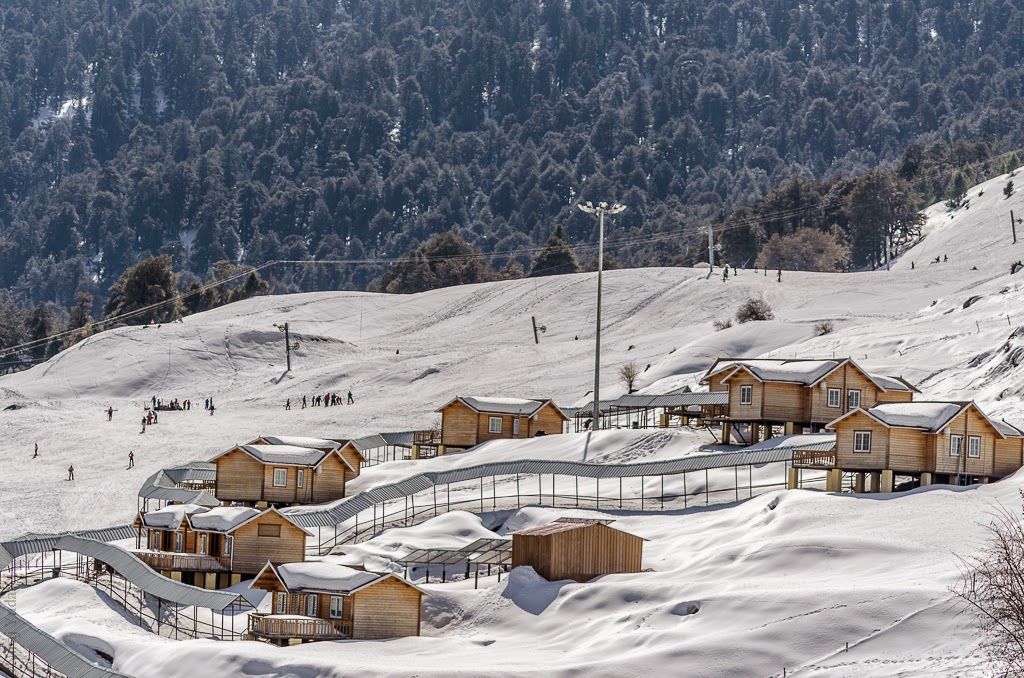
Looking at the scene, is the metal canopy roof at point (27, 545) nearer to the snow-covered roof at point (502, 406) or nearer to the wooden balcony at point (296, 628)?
the wooden balcony at point (296, 628)

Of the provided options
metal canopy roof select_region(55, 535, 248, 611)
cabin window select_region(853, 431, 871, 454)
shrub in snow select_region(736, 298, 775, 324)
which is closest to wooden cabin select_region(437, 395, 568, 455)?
cabin window select_region(853, 431, 871, 454)

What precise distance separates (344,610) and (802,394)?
1102 inches

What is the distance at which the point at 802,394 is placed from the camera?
6769 cm

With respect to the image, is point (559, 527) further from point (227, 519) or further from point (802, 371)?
point (802, 371)

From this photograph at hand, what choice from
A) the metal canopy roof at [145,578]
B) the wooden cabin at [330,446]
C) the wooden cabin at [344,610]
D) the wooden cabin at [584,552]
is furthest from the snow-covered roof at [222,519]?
the wooden cabin at [330,446]

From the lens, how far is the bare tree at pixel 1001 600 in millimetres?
29922

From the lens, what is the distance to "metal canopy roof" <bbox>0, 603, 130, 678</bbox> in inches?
1619

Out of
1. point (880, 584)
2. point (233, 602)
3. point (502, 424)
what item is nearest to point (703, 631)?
point (880, 584)

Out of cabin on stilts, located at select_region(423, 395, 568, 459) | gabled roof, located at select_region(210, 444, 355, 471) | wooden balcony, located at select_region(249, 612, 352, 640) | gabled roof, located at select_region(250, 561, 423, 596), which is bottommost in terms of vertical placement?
wooden balcony, located at select_region(249, 612, 352, 640)

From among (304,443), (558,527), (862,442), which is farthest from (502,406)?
(558,527)

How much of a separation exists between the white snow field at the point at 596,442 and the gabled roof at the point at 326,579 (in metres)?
1.68

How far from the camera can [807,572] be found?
44.0 metres

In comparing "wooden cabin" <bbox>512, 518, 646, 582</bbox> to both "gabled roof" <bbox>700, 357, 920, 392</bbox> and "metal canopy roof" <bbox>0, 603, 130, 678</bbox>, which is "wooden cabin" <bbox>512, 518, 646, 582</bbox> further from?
"gabled roof" <bbox>700, 357, 920, 392</bbox>

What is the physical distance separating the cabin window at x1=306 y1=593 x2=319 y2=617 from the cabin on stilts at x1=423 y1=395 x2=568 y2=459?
2809 cm
